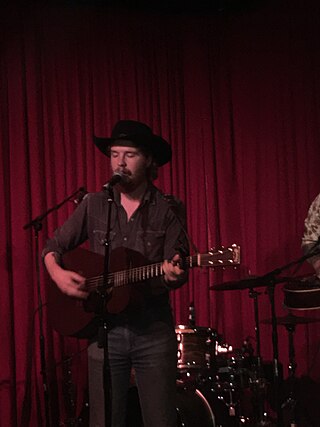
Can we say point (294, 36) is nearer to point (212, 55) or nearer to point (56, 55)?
point (212, 55)

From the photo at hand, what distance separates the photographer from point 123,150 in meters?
3.55

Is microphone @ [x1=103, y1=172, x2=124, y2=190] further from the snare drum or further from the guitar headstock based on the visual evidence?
the snare drum

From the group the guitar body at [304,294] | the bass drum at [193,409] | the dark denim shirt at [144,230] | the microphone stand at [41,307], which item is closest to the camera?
the dark denim shirt at [144,230]

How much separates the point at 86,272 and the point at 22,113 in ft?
8.30

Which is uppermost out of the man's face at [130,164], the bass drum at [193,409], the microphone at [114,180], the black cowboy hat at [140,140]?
the black cowboy hat at [140,140]

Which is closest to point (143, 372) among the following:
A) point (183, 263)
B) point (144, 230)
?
point (183, 263)

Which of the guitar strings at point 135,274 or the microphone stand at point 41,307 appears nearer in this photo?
the guitar strings at point 135,274

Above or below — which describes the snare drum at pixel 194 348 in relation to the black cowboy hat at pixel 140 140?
below

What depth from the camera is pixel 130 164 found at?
3529 mm

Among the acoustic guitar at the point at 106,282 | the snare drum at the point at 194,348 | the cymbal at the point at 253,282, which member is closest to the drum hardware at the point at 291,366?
the snare drum at the point at 194,348

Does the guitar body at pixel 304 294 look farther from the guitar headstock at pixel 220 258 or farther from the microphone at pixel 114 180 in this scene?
the microphone at pixel 114 180

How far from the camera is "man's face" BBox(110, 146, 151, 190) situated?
3.51 m

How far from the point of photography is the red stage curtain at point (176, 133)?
572 centimetres

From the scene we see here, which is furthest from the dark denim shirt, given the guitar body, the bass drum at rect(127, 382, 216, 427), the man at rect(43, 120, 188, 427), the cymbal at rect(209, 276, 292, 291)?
the bass drum at rect(127, 382, 216, 427)
